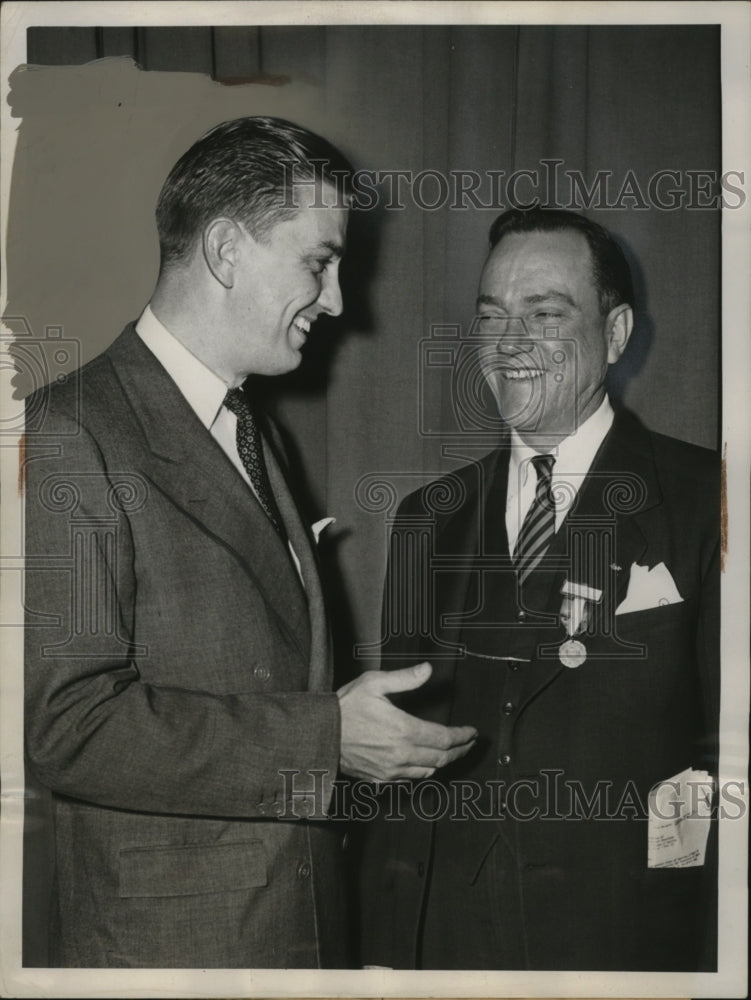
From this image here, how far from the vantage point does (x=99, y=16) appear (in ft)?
5.90

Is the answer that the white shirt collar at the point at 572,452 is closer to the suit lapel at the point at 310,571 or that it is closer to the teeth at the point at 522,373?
the teeth at the point at 522,373

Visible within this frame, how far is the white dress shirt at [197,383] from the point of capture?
1673mm

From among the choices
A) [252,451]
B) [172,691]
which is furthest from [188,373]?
[172,691]

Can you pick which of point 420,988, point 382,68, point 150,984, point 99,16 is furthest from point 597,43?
point 150,984

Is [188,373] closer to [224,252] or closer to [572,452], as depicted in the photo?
[224,252]

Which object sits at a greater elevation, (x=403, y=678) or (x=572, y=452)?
(x=572, y=452)

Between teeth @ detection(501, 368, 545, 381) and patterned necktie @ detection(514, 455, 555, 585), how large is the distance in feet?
0.43

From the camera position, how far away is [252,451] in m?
1.72

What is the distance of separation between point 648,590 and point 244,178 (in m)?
0.92

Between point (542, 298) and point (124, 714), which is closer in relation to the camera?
point (124, 714)

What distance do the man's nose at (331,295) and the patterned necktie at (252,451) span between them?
0.19 m
